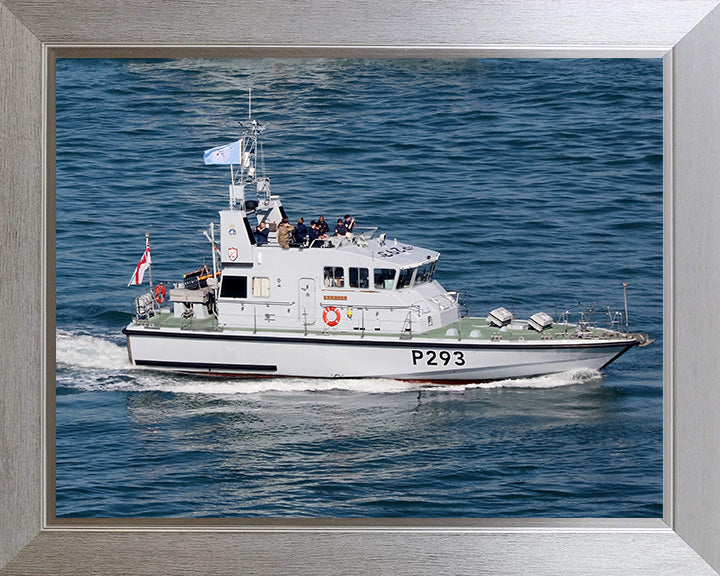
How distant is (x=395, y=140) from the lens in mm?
11008

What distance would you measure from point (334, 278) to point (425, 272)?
155 cm

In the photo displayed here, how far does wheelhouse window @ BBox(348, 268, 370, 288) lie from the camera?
47.7 ft

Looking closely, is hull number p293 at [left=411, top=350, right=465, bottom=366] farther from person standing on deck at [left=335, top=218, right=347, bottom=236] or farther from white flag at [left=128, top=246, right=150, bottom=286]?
white flag at [left=128, top=246, right=150, bottom=286]

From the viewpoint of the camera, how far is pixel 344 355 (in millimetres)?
13805

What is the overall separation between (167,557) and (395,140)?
5.43m

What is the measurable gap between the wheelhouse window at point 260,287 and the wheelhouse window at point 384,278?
1419 mm

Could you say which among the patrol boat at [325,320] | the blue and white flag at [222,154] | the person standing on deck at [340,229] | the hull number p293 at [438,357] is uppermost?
the blue and white flag at [222,154]

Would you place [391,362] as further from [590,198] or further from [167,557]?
[167,557]

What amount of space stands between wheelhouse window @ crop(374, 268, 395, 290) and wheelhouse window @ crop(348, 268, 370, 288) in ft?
0.39

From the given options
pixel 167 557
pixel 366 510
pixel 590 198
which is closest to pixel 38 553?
pixel 167 557

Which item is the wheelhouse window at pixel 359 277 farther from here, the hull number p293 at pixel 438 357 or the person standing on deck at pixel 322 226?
the person standing on deck at pixel 322 226

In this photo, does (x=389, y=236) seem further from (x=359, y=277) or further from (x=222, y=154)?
(x=222, y=154)

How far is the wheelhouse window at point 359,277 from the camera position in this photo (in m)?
14.5

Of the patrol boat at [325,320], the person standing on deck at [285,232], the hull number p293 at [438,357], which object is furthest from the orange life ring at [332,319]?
the hull number p293 at [438,357]
